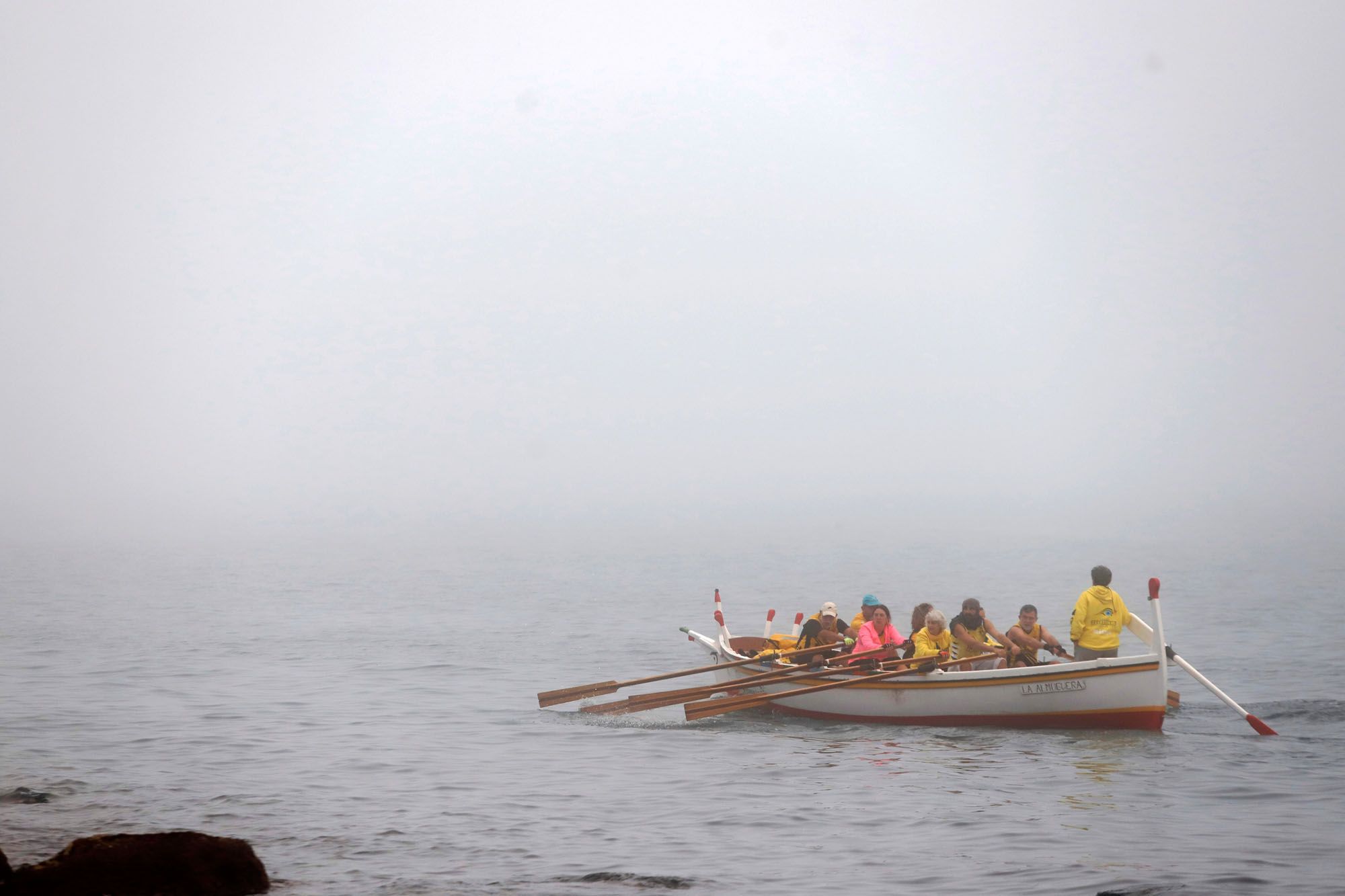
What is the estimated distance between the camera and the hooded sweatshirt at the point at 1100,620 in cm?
1858

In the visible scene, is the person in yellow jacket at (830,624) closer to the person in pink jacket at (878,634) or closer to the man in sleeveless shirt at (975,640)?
the person in pink jacket at (878,634)

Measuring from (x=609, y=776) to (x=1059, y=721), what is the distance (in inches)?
261

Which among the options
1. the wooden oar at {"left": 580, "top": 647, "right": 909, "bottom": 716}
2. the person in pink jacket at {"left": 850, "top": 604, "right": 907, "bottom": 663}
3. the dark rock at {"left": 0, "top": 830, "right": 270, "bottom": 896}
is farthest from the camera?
Result: the wooden oar at {"left": 580, "top": 647, "right": 909, "bottom": 716}

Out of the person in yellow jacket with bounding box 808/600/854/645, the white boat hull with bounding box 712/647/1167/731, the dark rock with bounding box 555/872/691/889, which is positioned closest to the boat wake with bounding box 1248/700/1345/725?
the white boat hull with bounding box 712/647/1167/731

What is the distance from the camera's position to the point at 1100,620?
61.0ft

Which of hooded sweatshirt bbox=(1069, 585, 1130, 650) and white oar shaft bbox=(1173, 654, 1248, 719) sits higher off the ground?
hooded sweatshirt bbox=(1069, 585, 1130, 650)

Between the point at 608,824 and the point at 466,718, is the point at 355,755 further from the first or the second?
the point at 608,824

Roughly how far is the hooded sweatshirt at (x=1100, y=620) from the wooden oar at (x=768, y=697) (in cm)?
153

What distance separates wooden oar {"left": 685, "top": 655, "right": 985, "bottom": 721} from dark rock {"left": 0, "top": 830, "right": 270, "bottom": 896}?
400 inches

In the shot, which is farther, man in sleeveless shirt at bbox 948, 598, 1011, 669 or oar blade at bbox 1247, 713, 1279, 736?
man in sleeveless shirt at bbox 948, 598, 1011, 669

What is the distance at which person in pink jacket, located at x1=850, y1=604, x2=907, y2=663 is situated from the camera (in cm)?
1995

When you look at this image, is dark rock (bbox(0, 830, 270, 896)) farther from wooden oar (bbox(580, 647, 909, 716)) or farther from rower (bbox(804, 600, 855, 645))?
rower (bbox(804, 600, 855, 645))

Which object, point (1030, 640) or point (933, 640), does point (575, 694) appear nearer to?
point (933, 640)

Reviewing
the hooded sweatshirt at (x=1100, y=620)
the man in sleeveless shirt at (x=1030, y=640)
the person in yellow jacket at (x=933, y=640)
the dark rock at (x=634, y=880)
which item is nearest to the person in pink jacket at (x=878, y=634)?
the person in yellow jacket at (x=933, y=640)
